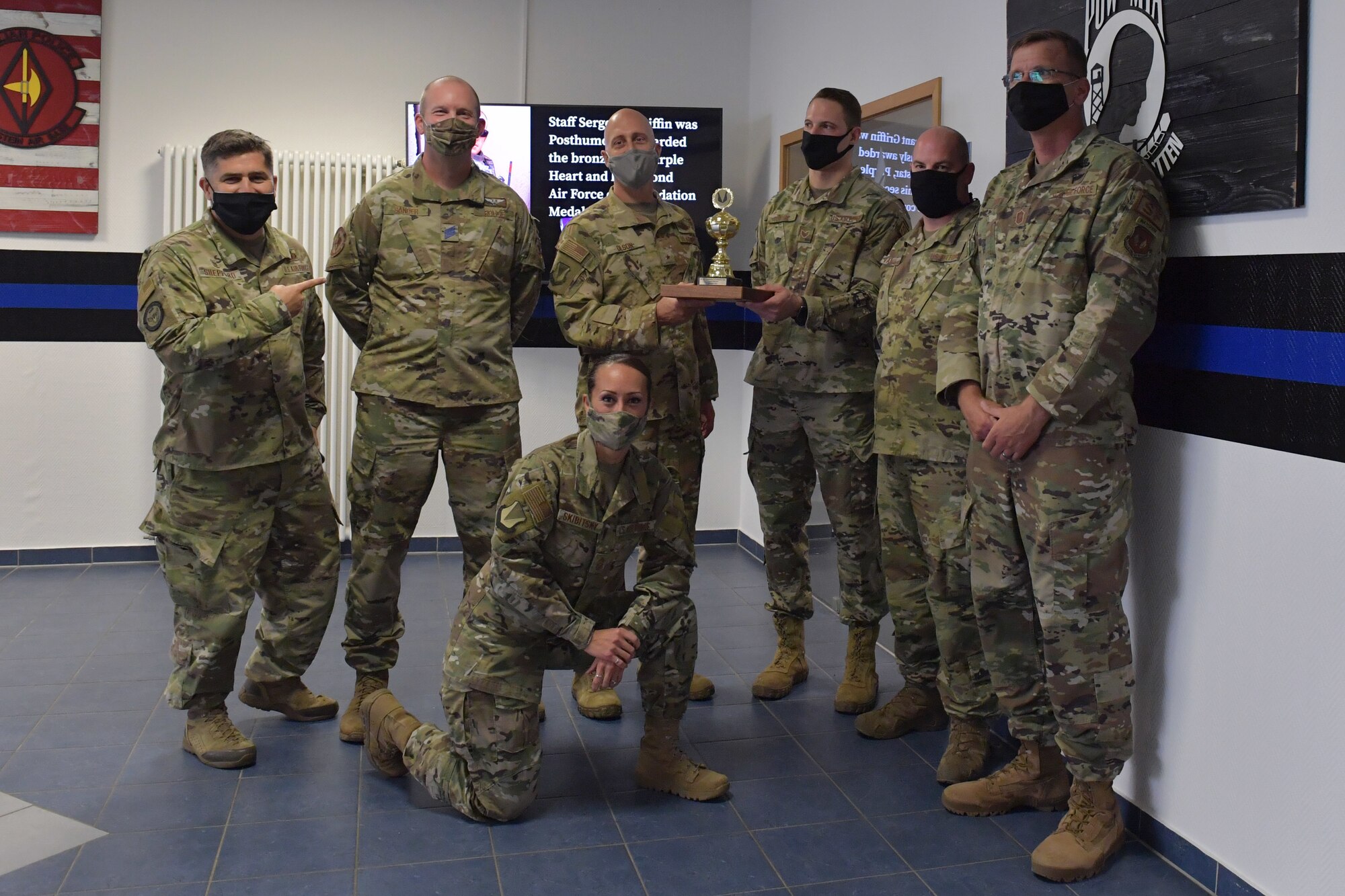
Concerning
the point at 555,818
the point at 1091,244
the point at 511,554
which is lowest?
the point at 555,818

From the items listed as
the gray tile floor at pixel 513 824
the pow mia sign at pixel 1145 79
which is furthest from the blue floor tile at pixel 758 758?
the pow mia sign at pixel 1145 79

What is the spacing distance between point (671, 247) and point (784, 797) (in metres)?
1.67

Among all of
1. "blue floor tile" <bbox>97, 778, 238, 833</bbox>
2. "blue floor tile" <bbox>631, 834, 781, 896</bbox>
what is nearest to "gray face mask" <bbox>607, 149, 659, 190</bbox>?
"blue floor tile" <bbox>631, 834, 781, 896</bbox>

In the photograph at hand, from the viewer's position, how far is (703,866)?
8.65 feet

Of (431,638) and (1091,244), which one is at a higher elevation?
(1091,244)

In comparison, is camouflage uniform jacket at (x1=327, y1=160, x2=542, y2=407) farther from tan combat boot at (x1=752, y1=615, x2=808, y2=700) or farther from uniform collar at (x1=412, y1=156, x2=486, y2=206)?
tan combat boot at (x1=752, y1=615, x2=808, y2=700)

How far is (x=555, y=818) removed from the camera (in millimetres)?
2875

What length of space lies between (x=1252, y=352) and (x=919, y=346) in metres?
0.94

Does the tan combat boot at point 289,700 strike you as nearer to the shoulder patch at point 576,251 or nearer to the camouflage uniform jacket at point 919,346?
the shoulder patch at point 576,251

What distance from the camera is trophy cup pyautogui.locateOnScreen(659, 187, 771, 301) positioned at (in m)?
3.21

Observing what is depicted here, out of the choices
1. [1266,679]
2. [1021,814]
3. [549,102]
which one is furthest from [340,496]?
[1266,679]

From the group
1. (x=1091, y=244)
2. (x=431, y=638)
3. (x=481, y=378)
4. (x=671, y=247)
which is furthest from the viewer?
(x=431, y=638)

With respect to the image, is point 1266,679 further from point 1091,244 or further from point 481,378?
point 481,378

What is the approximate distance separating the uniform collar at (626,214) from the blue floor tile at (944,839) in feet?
6.07
